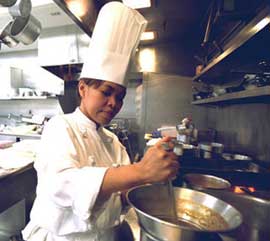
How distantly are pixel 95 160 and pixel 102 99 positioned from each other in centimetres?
24

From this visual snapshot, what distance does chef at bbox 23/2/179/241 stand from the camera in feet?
1.77

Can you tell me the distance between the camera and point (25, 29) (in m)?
2.54

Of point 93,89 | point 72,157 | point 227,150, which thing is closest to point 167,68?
point 227,150

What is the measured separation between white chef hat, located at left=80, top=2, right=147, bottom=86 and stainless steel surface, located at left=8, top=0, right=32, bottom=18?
1.75m

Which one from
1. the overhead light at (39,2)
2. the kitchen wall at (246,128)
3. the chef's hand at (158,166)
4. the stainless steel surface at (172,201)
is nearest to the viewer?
the chef's hand at (158,166)

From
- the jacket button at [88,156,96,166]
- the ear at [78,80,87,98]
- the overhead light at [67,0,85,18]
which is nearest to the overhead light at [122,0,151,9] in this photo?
the overhead light at [67,0,85,18]

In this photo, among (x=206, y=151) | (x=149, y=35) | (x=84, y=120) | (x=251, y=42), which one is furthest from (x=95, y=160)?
(x=149, y=35)

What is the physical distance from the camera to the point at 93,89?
2.57ft

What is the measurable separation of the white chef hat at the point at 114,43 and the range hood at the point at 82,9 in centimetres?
40

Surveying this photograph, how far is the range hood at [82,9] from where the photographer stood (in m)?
1.19

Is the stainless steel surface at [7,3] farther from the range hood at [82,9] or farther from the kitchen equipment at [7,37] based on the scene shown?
the range hood at [82,9]

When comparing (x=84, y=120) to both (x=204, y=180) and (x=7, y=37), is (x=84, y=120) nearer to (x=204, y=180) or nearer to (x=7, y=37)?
(x=204, y=180)

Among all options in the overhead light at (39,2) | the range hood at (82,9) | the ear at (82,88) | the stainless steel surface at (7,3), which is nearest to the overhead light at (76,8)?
the range hood at (82,9)

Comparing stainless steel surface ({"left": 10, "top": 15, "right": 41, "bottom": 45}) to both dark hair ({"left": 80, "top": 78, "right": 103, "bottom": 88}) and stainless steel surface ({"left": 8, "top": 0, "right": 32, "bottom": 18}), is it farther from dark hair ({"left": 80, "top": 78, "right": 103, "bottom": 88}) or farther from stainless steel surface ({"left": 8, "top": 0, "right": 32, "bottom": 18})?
dark hair ({"left": 80, "top": 78, "right": 103, "bottom": 88})
